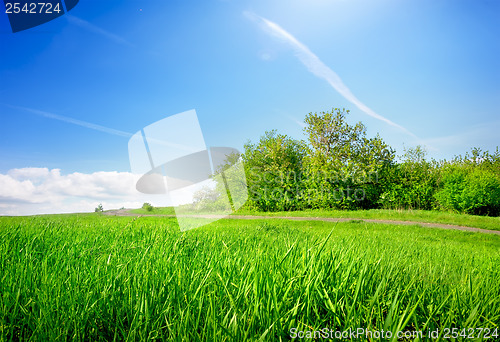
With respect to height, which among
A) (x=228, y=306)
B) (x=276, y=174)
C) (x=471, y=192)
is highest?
(x=276, y=174)

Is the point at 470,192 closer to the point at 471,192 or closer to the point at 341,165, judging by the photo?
the point at 471,192

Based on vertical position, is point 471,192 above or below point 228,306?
above

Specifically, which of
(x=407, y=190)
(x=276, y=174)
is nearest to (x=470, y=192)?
(x=407, y=190)

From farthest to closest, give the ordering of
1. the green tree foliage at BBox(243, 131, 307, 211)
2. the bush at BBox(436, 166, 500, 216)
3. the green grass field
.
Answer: the green tree foliage at BBox(243, 131, 307, 211), the bush at BBox(436, 166, 500, 216), the green grass field

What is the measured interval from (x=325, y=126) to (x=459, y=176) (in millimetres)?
9631

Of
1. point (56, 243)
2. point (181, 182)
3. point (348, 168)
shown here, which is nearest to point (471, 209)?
point (348, 168)

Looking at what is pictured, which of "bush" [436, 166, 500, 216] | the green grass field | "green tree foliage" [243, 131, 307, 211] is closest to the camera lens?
the green grass field

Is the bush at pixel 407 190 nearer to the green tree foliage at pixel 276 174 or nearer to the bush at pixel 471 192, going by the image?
the bush at pixel 471 192

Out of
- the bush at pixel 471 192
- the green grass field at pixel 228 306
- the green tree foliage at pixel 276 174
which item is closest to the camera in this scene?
the green grass field at pixel 228 306

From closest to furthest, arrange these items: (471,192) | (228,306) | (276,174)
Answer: (228,306) < (471,192) < (276,174)

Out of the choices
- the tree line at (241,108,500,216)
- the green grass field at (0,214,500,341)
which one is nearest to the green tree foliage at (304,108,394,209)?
the tree line at (241,108,500,216)

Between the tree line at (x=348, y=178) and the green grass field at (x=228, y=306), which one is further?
the tree line at (x=348, y=178)

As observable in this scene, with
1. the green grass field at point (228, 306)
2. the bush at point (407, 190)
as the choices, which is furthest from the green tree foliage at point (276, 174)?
the green grass field at point (228, 306)

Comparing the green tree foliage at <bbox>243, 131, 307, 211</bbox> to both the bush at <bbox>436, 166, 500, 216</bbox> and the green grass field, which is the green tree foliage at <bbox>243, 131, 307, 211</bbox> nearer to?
the bush at <bbox>436, 166, 500, 216</bbox>
